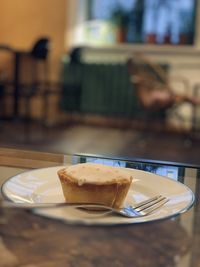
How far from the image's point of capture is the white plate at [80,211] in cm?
68

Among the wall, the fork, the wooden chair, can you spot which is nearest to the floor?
the wooden chair

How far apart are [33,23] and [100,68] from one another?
109 centimetres

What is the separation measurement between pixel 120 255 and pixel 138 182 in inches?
11.0

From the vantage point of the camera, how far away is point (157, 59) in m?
4.75

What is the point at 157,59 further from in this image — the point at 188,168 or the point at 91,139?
the point at 188,168

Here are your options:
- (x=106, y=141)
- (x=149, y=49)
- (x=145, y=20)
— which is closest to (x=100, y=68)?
(x=149, y=49)

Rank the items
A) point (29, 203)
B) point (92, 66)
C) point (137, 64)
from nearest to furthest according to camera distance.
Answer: point (29, 203), point (137, 64), point (92, 66)

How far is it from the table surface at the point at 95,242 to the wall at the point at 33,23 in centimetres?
463

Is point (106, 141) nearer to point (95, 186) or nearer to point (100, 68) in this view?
point (100, 68)

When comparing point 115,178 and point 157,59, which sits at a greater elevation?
point 157,59

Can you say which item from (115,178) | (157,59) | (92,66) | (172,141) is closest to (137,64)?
(157,59)

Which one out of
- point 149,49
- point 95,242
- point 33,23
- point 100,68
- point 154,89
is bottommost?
point 95,242

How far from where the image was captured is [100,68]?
4.92 metres

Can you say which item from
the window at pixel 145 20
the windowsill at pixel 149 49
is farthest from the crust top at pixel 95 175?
the window at pixel 145 20
